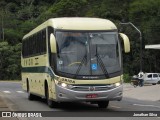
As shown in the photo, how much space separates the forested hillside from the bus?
57.8m

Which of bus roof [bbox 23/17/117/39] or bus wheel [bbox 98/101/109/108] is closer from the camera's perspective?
bus roof [bbox 23/17/117/39]

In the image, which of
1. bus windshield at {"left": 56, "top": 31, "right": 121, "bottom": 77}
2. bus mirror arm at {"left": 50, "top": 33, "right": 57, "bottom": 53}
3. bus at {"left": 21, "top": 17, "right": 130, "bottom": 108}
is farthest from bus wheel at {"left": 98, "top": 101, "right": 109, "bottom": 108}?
bus mirror arm at {"left": 50, "top": 33, "right": 57, "bottom": 53}

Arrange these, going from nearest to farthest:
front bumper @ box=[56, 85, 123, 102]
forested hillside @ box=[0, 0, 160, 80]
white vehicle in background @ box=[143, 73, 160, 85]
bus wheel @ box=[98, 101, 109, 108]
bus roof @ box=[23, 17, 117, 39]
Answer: front bumper @ box=[56, 85, 123, 102] < bus roof @ box=[23, 17, 117, 39] < bus wheel @ box=[98, 101, 109, 108] < white vehicle in background @ box=[143, 73, 160, 85] < forested hillside @ box=[0, 0, 160, 80]

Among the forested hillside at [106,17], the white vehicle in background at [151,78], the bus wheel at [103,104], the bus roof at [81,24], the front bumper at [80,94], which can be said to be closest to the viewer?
the front bumper at [80,94]

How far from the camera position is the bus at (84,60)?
18219mm

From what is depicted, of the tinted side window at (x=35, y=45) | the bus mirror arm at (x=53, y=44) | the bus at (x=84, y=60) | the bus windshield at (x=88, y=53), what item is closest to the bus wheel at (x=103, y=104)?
the bus at (x=84, y=60)

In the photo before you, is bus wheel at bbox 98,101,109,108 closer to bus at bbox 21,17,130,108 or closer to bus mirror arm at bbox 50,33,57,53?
bus at bbox 21,17,130,108

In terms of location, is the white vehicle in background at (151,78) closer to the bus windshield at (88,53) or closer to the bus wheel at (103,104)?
the bus wheel at (103,104)

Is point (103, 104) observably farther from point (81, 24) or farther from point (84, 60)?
point (81, 24)

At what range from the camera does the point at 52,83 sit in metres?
19.2

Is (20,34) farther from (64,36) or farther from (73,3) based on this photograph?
(64,36)

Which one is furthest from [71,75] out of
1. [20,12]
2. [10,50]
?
[20,12]

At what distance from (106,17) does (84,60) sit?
72.0 metres

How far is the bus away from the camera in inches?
717
